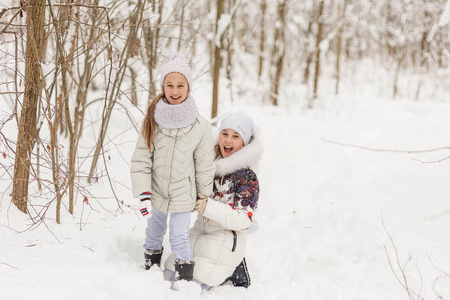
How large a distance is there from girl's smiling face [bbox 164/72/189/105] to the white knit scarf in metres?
0.04

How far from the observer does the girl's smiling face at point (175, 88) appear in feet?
7.67

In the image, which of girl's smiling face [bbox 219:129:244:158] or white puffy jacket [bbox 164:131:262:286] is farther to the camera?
girl's smiling face [bbox 219:129:244:158]

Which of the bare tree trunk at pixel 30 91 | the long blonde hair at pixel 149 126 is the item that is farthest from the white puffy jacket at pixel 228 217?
the bare tree trunk at pixel 30 91

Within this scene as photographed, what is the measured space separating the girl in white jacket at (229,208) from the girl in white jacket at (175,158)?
12 cm

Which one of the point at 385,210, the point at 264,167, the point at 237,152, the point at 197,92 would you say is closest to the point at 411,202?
the point at 385,210

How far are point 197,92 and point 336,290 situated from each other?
21.5 feet

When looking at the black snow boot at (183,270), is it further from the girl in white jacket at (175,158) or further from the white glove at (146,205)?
the white glove at (146,205)

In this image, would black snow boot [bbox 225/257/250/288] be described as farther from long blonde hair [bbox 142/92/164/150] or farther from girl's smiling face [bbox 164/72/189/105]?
girl's smiling face [bbox 164/72/189/105]

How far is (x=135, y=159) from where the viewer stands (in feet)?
7.92

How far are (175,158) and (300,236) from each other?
5.44 ft

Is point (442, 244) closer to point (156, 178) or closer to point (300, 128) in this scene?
point (156, 178)

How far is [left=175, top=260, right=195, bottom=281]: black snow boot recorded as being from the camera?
243 centimetres

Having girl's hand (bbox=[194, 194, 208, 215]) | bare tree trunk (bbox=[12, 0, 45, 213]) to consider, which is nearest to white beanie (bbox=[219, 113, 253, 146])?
girl's hand (bbox=[194, 194, 208, 215])

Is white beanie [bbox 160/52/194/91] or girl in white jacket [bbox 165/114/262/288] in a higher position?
white beanie [bbox 160/52/194/91]
